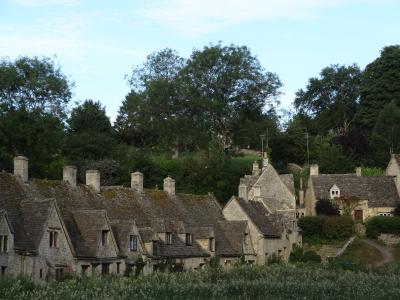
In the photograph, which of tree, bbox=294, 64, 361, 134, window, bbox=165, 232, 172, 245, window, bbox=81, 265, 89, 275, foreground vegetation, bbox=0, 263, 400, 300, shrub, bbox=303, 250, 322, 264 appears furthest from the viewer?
tree, bbox=294, 64, 361, 134

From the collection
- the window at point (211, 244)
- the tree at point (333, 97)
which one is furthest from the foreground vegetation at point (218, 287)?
the tree at point (333, 97)

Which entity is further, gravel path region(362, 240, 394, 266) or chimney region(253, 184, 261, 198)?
chimney region(253, 184, 261, 198)

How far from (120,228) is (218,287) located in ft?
56.7

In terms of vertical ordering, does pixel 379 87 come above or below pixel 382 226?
above

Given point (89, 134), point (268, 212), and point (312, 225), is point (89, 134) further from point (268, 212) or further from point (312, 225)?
point (312, 225)

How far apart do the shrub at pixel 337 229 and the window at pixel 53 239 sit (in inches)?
1457

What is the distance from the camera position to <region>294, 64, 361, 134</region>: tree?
437ft

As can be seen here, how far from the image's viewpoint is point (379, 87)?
12362cm

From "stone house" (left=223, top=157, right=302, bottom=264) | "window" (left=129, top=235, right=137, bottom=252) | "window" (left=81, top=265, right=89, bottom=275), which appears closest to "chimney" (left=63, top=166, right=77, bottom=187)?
"window" (left=129, top=235, right=137, bottom=252)

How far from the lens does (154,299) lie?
125 feet

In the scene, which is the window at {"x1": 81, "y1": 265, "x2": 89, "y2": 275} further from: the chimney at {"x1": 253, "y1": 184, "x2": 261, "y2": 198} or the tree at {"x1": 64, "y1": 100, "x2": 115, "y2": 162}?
the tree at {"x1": 64, "y1": 100, "x2": 115, "y2": 162}

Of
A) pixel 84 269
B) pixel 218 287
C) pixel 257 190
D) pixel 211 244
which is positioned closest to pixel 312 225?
pixel 257 190

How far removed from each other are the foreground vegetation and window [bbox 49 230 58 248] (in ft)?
21.0

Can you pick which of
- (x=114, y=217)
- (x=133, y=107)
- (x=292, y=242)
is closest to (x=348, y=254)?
(x=292, y=242)
